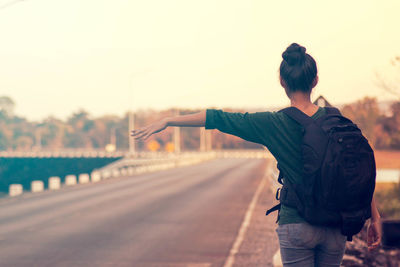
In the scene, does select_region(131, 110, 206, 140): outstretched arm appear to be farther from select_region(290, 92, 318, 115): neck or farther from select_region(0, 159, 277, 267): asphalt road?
select_region(0, 159, 277, 267): asphalt road

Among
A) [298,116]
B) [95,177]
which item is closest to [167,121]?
[298,116]

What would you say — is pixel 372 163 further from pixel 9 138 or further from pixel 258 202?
pixel 9 138

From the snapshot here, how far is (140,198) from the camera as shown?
20859 mm

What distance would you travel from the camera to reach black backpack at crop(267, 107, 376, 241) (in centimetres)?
279

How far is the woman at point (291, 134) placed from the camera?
9.61ft

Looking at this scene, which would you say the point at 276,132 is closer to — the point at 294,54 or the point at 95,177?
the point at 294,54

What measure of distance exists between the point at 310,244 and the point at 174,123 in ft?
3.02

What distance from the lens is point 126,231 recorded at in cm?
1234

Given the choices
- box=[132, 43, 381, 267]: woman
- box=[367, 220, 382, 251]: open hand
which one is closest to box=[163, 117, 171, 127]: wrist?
box=[132, 43, 381, 267]: woman

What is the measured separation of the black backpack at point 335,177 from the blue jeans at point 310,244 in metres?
0.05

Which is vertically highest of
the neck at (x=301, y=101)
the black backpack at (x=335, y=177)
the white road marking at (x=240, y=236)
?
the neck at (x=301, y=101)

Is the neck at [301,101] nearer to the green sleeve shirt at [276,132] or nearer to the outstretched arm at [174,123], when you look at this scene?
the green sleeve shirt at [276,132]

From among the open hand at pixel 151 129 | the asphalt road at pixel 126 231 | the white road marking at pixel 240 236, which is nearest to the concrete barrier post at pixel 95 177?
the asphalt road at pixel 126 231

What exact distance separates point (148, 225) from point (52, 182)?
13448 millimetres
